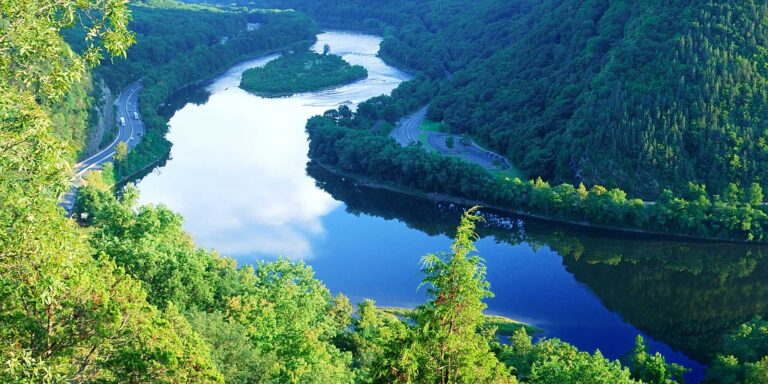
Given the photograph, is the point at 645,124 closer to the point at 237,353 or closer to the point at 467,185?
the point at 467,185

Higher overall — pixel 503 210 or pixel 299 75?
pixel 299 75

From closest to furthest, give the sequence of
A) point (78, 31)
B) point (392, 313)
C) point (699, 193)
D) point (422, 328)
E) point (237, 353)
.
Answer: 1. point (422, 328)
2. point (237, 353)
3. point (392, 313)
4. point (699, 193)
5. point (78, 31)

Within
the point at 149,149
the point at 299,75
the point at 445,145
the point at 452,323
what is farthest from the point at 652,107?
the point at 452,323

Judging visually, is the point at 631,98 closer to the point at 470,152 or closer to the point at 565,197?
the point at 565,197

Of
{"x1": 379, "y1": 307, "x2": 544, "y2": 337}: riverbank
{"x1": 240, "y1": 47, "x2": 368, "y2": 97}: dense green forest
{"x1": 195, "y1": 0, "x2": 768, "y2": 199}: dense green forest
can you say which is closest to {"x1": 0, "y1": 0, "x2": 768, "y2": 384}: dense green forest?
{"x1": 379, "y1": 307, "x2": 544, "y2": 337}: riverbank

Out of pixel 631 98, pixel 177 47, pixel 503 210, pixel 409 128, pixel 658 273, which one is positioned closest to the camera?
pixel 658 273

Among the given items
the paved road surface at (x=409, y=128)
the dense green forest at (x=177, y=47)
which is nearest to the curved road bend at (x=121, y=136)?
the dense green forest at (x=177, y=47)

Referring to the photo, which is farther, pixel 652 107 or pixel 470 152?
pixel 470 152

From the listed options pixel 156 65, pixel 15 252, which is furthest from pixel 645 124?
pixel 156 65
